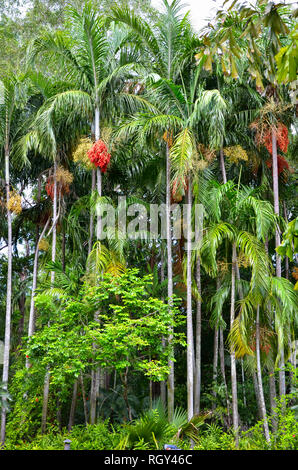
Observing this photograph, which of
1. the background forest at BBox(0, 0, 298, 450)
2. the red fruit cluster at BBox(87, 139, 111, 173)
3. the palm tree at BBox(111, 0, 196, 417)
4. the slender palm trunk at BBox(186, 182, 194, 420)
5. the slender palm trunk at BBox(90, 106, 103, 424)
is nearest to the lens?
the background forest at BBox(0, 0, 298, 450)

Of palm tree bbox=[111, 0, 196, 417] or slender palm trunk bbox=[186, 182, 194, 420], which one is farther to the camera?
palm tree bbox=[111, 0, 196, 417]

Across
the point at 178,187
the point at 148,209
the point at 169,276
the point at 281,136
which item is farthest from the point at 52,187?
the point at 281,136

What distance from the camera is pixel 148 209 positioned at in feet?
33.9

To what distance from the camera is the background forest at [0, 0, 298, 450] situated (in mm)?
8148

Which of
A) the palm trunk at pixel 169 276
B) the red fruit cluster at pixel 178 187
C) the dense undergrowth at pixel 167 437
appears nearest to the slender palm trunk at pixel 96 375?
the dense undergrowth at pixel 167 437

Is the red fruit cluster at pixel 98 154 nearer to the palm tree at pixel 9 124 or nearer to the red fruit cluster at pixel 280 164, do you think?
the palm tree at pixel 9 124

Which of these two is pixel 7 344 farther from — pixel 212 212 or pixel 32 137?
pixel 212 212

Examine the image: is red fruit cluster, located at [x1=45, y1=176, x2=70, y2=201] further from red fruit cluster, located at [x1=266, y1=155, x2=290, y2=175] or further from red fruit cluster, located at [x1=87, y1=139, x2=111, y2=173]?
red fruit cluster, located at [x1=266, y1=155, x2=290, y2=175]

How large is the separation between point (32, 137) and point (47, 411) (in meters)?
5.67

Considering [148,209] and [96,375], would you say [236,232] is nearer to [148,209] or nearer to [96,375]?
[148,209]

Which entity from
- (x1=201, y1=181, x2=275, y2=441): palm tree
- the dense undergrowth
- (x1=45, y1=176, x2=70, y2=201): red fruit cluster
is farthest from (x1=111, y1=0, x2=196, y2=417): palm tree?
the dense undergrowth

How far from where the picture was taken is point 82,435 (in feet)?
26.2

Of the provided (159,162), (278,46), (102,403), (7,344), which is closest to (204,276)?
(159,162)

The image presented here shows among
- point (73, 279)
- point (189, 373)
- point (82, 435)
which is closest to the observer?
point (82, 435)
